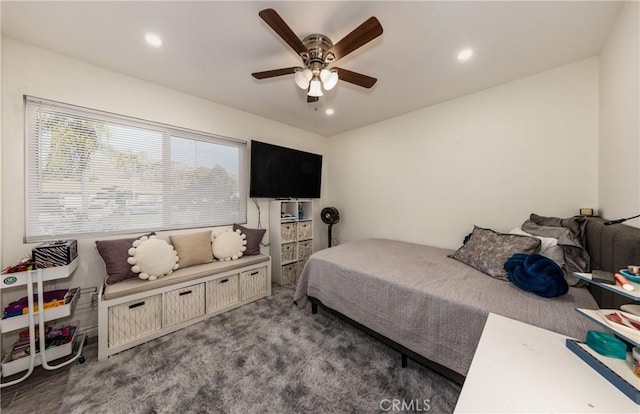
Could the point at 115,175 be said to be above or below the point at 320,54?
below

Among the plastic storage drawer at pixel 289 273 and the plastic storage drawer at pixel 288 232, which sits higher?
the plastic storage drawer at pixel 288 232

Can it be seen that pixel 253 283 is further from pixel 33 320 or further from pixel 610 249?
pixel 610 249

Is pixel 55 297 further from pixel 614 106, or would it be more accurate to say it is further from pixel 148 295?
pixel 614 106

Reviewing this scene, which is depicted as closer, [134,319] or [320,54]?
[320,54]

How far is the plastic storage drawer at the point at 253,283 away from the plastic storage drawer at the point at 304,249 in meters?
0.78

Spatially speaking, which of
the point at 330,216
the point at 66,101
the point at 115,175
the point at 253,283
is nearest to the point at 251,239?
the point at 253,283

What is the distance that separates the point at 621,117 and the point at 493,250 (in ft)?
4.05

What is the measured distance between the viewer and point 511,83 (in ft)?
7.52

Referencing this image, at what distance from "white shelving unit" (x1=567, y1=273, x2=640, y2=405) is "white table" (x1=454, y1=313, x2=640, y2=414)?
0.05 feet

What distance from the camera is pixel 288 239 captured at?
337 cm

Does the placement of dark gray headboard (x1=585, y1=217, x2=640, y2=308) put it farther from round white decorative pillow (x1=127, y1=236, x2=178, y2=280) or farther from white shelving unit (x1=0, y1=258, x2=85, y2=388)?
white shelving unit (x1=0, y1=258, x2=85, y2=388)

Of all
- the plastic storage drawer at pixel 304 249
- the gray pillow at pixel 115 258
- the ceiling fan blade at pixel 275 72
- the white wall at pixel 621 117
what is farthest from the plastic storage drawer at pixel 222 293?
the white wall at pixel 621 117

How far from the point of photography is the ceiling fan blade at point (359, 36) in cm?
126

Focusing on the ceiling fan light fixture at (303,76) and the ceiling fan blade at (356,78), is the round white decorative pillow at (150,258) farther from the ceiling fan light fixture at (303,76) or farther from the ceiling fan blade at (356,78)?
the ceiling fan blade at (356,78)
